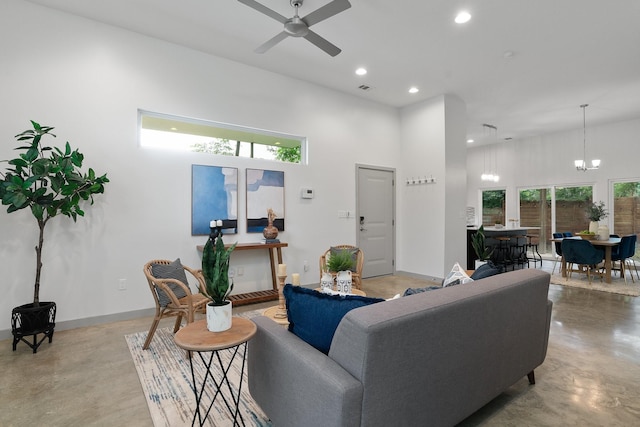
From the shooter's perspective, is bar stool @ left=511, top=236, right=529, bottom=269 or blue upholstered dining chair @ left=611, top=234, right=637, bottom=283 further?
bar stool @ left=511, top=236, right=529, bottom=269

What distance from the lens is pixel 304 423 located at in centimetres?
133

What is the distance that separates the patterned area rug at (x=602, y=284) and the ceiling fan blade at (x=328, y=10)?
5521 mm

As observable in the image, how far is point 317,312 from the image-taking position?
4.91 ft

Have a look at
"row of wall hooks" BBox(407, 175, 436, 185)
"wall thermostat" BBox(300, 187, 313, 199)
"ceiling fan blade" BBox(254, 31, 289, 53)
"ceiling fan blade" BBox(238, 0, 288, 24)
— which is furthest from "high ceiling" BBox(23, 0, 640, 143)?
"wall thermostat" BBox(300, 187, 313, 199)

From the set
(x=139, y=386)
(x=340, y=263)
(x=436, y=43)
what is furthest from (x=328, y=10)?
(x=139, y=386)

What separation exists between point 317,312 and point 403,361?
1.40 feet

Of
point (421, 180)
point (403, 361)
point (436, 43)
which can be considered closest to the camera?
point (403, 361)

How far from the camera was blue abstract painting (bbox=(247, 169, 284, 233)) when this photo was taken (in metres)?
4.49

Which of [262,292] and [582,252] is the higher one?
[582,252]

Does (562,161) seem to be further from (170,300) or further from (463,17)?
(170,300)

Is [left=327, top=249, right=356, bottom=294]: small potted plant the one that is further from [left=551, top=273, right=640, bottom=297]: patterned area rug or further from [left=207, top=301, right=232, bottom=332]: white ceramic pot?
[left=551, top=273, right=640, bottom=297]: patterned area rug

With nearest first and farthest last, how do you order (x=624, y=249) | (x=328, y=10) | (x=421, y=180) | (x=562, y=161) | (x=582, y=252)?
(x=328, y=10) → (x=582, y=252) → (x=624, y=249) → (x=421, y=180) → (x=562, y=161)

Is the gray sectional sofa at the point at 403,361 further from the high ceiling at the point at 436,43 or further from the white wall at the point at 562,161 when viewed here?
the white wall at the point at 562,161

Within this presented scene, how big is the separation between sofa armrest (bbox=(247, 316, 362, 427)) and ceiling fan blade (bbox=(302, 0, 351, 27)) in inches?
96.1
